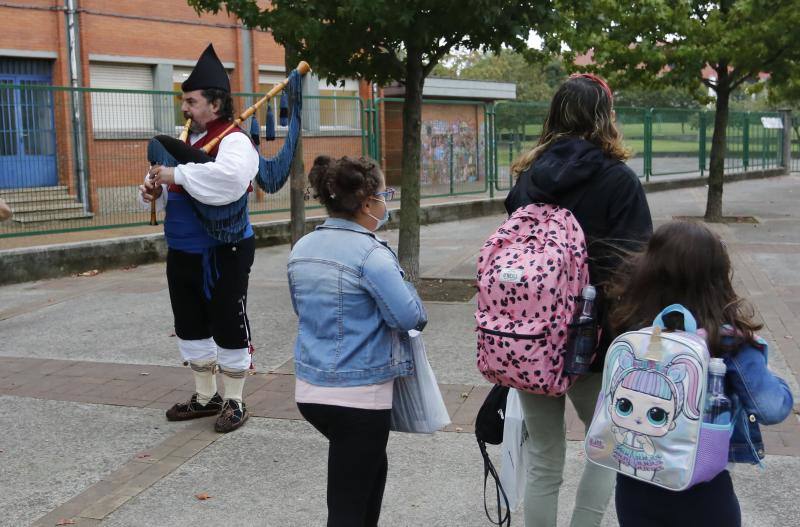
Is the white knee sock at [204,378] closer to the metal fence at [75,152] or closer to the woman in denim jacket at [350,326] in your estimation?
the woman in denim jacket at [350,326]

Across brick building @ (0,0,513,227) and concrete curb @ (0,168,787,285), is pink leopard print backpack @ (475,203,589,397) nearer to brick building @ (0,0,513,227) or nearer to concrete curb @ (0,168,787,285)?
brick building @ (0,0,513,227)

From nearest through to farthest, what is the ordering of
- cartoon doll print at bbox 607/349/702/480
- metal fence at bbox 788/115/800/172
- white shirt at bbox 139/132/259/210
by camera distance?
cartoon doll print at bbox 607/349/702/480 < white shirt at bbox 139/132/259/210 < metal fence at bbox 788/115/800/172

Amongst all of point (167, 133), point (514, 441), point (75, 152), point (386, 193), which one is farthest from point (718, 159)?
point (386, 193)

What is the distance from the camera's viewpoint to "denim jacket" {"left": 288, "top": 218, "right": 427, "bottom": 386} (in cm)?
303

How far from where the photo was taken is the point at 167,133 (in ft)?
39.1

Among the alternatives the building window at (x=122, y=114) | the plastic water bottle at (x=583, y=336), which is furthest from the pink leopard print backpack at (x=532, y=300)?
the building window at (x=122, y=114)

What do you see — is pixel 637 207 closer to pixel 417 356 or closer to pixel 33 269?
pixel 417 356

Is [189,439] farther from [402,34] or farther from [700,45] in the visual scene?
[700,45]

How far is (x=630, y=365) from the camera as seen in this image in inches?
98.3

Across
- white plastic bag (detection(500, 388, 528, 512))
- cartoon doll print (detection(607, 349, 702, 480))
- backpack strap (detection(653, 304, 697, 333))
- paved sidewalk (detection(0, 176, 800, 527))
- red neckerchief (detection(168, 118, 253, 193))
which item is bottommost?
paved sidewalk (detection(0, 176, 800, 527))

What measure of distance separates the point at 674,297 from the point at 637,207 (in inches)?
21.2

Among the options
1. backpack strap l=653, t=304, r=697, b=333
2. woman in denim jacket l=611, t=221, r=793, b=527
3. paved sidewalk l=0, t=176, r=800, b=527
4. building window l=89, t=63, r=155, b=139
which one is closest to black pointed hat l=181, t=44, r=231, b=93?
paved sidewalk l=0, t=176, r=800, b=527

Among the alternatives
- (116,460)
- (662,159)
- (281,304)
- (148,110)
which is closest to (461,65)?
(662,159)

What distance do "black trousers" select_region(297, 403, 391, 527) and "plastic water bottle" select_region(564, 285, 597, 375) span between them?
25.4 inches
